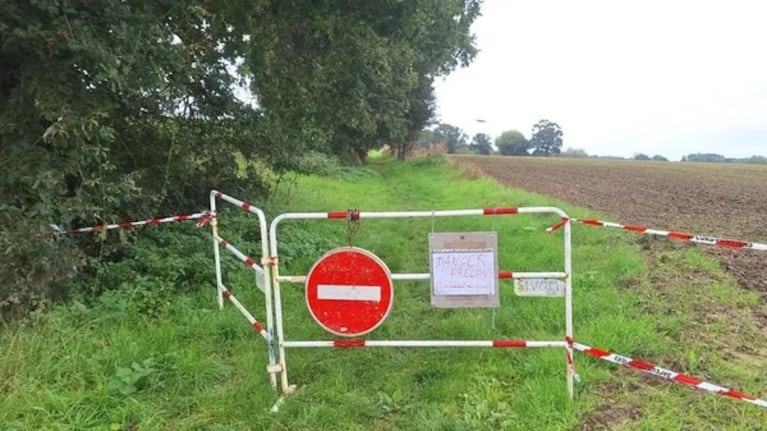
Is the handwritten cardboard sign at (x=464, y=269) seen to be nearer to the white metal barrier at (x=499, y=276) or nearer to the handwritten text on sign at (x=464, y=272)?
the handwritten text on sign at (x=464, y=272)

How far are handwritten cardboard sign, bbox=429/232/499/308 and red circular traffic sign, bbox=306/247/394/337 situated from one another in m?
0.37

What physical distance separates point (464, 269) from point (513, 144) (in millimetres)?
121514

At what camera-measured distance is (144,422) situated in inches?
128

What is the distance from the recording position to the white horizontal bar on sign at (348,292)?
3.56m

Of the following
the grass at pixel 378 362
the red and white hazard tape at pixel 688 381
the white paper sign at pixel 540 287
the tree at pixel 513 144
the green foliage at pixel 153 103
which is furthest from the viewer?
the tree at pixel 513 144

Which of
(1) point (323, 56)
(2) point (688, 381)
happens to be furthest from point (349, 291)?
(1) point (323, 56)

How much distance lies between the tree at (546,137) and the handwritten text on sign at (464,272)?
12035 cm

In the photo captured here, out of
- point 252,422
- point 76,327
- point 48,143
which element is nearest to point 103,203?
point 48,143

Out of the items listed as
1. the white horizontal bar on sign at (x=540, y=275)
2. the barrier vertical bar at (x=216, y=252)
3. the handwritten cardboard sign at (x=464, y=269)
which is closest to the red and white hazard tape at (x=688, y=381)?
the white horizontal bar on sign at (x=540, y=275)

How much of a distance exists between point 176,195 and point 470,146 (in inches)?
4711

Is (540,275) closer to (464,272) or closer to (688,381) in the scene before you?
(464,272)

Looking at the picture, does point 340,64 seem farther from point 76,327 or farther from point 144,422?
point 144,422

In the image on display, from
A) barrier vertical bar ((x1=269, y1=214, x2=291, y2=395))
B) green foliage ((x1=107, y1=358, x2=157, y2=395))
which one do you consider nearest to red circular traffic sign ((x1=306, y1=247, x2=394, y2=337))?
barrier vertical bar ((x1=269, y1=214, x2=291, y2=395))

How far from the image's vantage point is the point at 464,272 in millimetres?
3568
